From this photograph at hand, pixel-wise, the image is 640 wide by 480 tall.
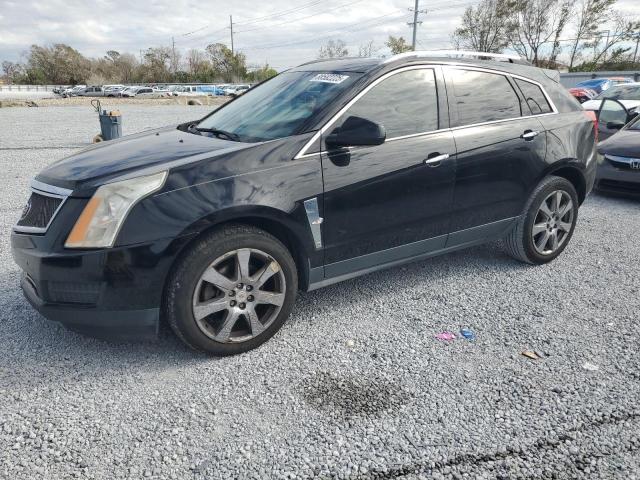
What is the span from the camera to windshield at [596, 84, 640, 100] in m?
10.9

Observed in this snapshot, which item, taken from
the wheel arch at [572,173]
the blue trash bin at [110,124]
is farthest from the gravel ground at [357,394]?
the blue trash bin at [110,124]

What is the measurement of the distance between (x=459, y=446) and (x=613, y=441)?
0.74 m

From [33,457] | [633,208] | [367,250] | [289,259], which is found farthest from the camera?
[633,208]

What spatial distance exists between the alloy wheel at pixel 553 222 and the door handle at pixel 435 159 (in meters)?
1.28

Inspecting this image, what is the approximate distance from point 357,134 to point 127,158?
1.43m

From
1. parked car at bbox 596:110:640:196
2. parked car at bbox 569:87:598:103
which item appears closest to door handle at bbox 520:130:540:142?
parked car at bbox 596:110:640:196

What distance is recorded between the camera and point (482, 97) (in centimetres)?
393

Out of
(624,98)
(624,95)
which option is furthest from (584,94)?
(624,98)

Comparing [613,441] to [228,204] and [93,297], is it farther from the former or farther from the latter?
[93,297]

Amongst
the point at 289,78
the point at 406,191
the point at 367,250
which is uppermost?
the point at 289,78

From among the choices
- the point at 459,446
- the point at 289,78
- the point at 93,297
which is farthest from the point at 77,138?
the point at 459,446

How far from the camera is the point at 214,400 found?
265 cm

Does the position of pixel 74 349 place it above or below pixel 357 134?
below

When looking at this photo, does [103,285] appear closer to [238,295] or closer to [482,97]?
[238,295]
